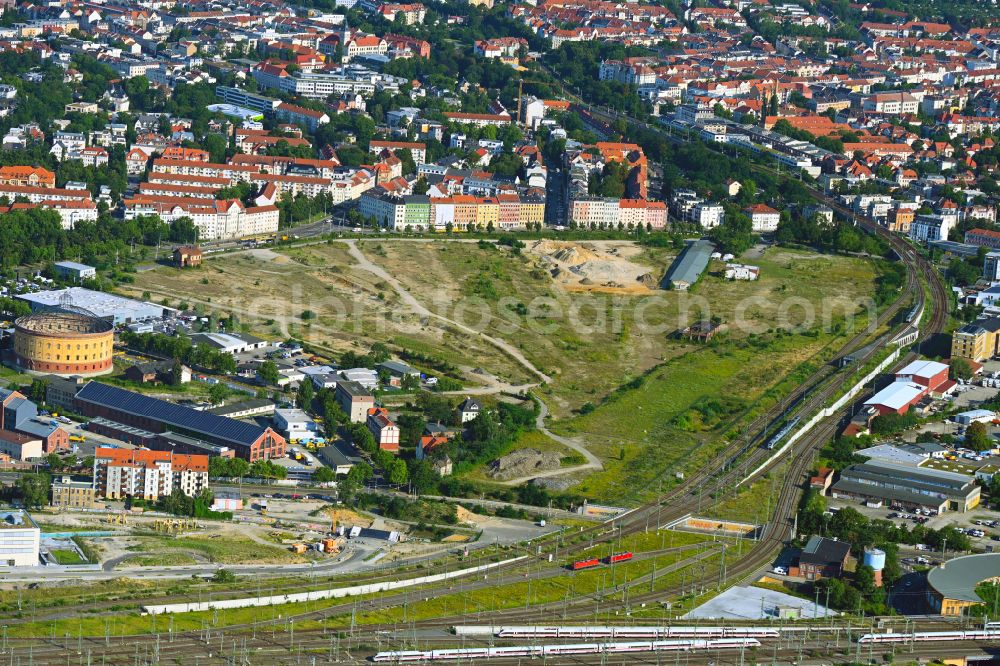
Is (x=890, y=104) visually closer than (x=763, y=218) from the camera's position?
No

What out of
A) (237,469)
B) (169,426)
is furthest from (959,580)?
(169,426)

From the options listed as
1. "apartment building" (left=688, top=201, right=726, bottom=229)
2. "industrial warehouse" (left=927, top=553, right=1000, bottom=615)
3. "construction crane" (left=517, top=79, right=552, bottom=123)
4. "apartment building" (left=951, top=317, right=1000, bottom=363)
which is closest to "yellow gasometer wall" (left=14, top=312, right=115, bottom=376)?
"industrial warehouse" (left=927, top=553, right=1000, bottom=615)

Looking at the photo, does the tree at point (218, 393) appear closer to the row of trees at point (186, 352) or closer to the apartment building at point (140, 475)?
the row of trees at point (186, 352)

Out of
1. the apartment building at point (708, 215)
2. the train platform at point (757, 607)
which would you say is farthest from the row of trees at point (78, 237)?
the train platform at point (757, 607)

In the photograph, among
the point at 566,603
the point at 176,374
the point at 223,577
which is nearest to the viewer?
the point at 223,577

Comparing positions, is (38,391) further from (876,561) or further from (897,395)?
(897,395)

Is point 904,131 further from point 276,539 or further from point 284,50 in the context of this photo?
point 276,539

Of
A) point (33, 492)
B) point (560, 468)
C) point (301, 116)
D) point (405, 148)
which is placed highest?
point (301, 116)

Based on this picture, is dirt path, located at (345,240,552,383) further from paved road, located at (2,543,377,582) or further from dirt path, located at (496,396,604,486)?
paved road, located at (2,543,377,582)
